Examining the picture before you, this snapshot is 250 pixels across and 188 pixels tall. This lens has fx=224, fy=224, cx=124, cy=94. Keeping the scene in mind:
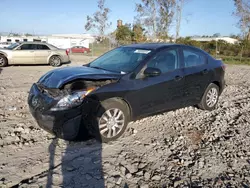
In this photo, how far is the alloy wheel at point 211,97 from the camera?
531 cm

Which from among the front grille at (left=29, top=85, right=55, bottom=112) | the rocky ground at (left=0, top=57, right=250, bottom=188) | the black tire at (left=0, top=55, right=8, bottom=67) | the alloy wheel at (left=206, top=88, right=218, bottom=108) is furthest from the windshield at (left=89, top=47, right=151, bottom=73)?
the black tire at (left=0, top=55, right=8, bottom=67)

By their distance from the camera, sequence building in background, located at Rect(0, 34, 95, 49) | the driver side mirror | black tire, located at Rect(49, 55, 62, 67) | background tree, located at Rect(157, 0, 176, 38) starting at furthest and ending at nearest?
building in background, located at Rect(0, 34, 95, 49), background tree, located at Rect(157, 0, 176, 38), black tire, located at Rect(49, 55, 62, 67), the driver side mirror

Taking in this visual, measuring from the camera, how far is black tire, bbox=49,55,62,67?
533 inches

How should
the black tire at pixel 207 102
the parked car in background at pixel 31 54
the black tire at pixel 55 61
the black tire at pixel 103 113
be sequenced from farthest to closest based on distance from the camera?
1. the black tire at pixel 55 61
2. the parked car in background at pixel 31 54
3. the black tire at pixel 207 102
4. the black tire at pixel 103 113

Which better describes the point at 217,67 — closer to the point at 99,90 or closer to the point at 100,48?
the point at 99,90

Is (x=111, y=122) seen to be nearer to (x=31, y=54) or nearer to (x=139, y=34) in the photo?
(x=31, y=54)

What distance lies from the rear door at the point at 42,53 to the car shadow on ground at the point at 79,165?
10.6 m

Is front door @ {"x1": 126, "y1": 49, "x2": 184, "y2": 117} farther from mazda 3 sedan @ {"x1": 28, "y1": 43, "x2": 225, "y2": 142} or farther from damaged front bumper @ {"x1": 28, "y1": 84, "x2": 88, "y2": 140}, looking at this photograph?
damaged front bumper @ {"x1": 28, "y1": 84, "x2": 88, "y2": 140}

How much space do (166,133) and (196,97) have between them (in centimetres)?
137

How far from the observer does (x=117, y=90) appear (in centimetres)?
367

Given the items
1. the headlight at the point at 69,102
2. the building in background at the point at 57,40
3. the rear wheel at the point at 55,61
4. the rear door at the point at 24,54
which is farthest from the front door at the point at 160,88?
the building in background at the point at 57,40

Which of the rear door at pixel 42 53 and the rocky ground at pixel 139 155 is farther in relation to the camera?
the rear door at pixel 42 53

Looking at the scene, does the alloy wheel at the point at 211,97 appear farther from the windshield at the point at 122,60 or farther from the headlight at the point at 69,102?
the headlight at the point at 69,102

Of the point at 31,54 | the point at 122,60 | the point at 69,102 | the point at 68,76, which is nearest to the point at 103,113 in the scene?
the point at 69,102
